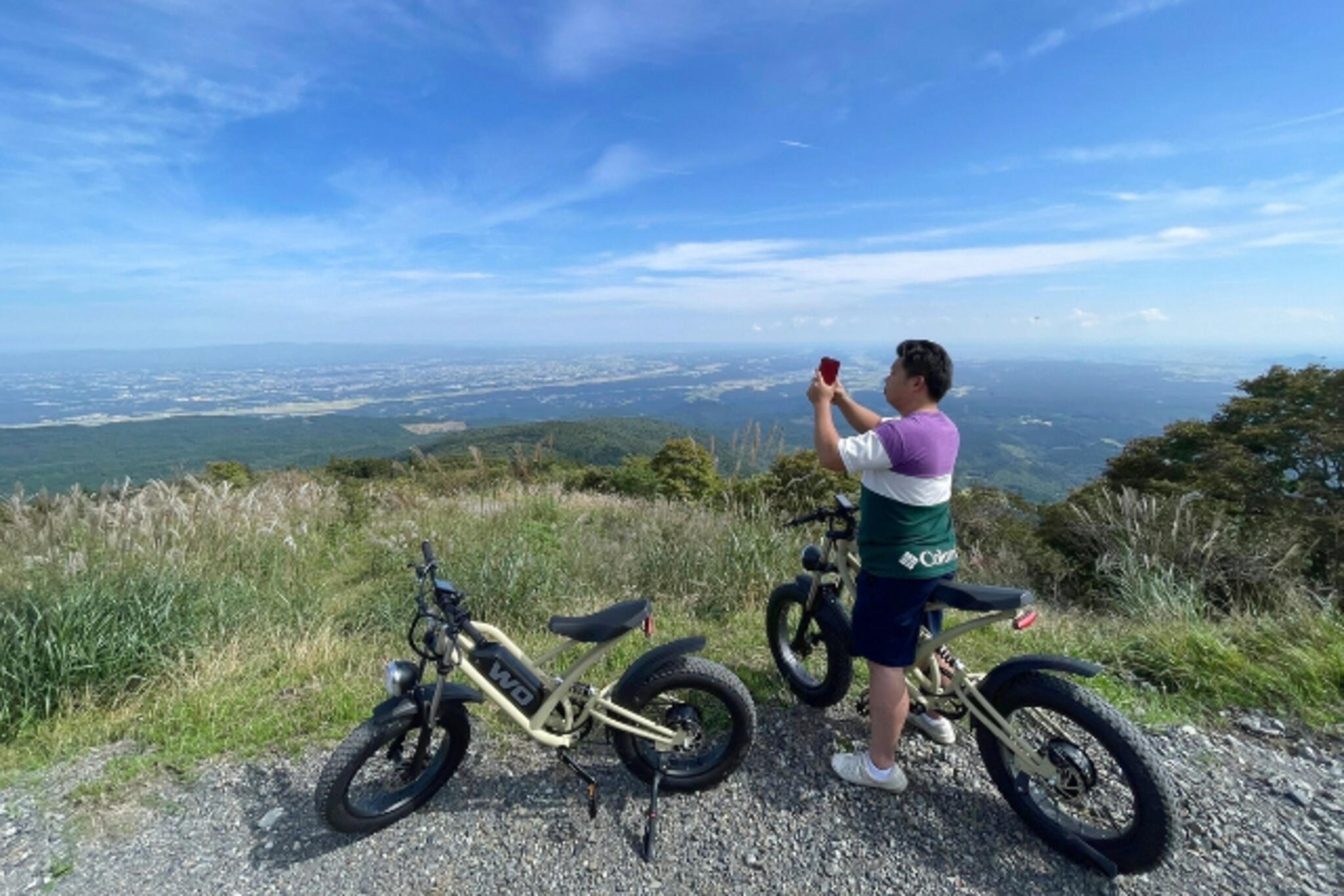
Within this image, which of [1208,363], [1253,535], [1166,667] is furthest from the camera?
[1208,363]

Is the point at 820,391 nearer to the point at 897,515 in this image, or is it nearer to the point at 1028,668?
the point at 897,515

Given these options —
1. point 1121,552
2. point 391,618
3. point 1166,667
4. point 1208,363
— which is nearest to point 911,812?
point 1166,667

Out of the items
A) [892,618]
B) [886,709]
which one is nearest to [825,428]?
[892,618]

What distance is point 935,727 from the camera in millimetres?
2904

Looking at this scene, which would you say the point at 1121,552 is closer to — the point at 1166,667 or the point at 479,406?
the point at 1166,667

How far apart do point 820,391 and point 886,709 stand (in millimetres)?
1480

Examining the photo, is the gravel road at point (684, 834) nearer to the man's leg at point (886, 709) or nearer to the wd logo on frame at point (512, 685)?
the man's leg at point (886, 709)

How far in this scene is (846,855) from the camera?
7.78 ft

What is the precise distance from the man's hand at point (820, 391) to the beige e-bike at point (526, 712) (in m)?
1.24

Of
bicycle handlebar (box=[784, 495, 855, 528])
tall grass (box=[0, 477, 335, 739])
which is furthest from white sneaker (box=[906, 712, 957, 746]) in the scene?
tall grass (box=[0, 477, 335, 739])

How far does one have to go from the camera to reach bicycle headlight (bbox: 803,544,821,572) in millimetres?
3219

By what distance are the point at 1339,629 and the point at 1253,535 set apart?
13.2 feet

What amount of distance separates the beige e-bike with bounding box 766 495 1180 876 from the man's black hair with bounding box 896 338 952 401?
0.83 m

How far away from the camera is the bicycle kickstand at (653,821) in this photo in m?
2.41
